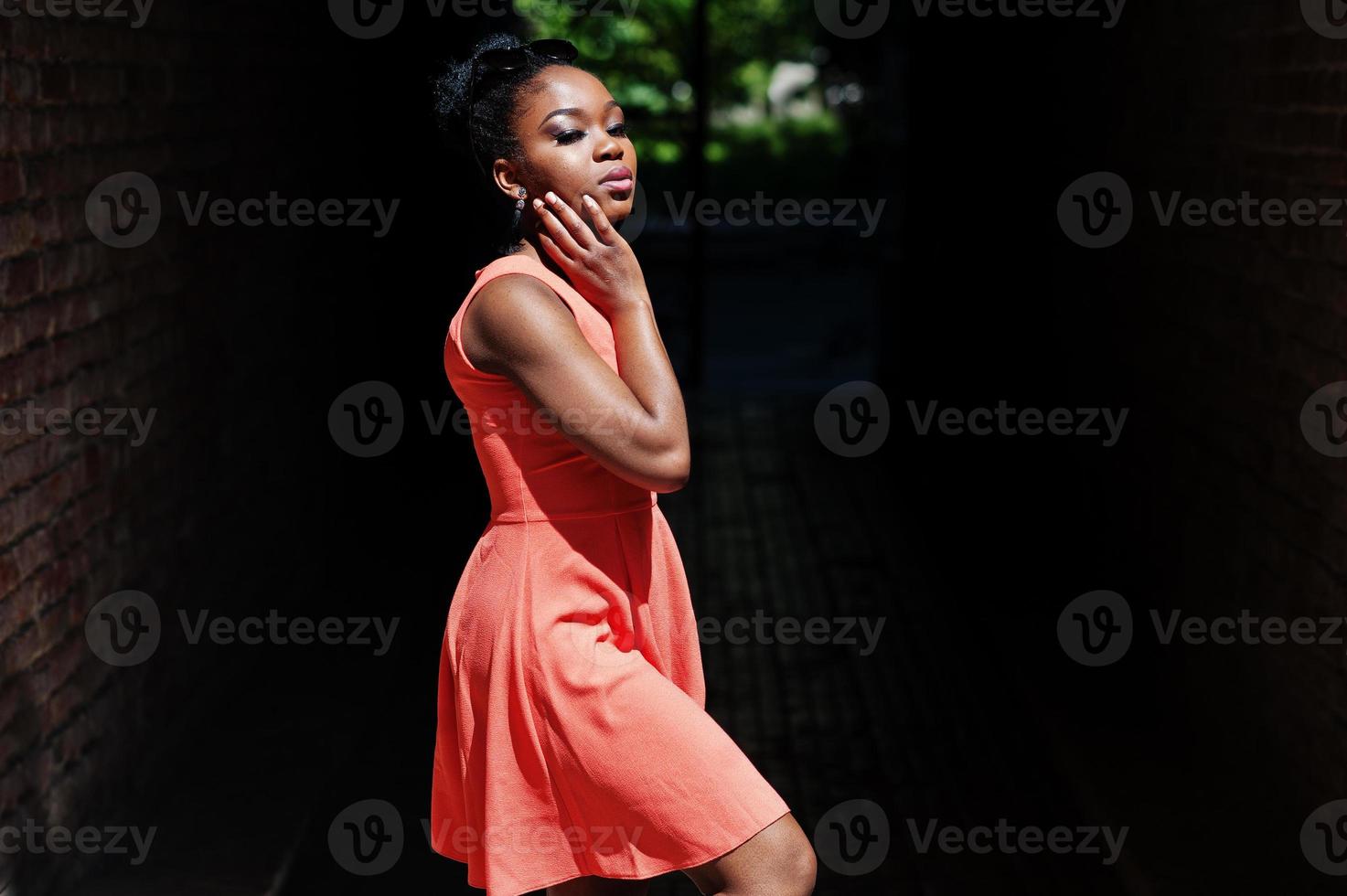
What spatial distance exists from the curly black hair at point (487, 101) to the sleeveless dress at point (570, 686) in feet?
0.62

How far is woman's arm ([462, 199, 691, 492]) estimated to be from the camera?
2477 mm

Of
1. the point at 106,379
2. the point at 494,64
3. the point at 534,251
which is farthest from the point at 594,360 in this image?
the point at 106,379

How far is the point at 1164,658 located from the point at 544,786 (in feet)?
11.7

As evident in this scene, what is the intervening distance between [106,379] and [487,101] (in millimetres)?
2012

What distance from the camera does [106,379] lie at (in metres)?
4.31

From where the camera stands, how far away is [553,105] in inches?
105

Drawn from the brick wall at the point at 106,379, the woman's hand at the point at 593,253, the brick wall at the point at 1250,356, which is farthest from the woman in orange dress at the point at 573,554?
the brick wall at the point at 1250,356

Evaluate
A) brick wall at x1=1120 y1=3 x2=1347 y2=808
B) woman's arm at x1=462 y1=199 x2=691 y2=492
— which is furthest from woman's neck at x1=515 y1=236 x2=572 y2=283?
brick wall at x1=1120 y1=3 x2=1347 y2=808

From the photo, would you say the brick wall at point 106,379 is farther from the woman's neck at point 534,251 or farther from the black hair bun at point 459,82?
the woman's neck at point 534,251

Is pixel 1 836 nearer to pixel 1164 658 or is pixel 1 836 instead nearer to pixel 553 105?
pixel 553 105

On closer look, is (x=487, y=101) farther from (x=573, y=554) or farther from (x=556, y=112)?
(x=573, y=554)

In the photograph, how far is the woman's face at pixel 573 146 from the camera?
8.64ft

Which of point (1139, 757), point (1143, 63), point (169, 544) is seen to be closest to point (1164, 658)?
point (1139, 757)

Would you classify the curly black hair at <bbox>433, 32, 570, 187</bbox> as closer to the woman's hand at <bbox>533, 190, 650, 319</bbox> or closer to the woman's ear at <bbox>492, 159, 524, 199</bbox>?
the woman's ear at <bbox>492, 159, 524, 199</bbox>
